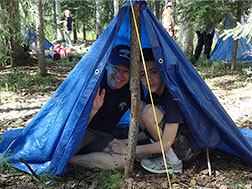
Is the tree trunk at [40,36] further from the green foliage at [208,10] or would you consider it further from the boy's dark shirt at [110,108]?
the boy's dark shirt at [110,108]

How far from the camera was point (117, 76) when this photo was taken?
7.98 ft

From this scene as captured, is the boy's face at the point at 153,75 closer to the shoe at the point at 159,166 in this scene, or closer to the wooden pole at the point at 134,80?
the wooden pole at the point at 134,80

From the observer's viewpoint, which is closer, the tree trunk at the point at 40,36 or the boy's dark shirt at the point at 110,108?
the boy's dark shirt at the point at 110,108

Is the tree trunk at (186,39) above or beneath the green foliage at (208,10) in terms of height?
beneath

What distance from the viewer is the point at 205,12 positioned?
5496 mm

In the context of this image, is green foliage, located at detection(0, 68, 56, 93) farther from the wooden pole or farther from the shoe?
the wooden pole

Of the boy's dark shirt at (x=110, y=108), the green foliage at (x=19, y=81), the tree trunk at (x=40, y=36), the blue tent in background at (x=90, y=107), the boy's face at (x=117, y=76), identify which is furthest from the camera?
the tree trunk at (x=40, y=36)

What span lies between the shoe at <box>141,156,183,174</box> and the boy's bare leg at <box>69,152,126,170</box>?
21 cm

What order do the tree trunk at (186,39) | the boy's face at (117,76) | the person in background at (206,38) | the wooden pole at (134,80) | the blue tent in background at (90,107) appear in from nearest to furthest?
the wooden pole at (134,80)
the blue tent in background at (90,107)
the boy's face at (117,76)
the person in background at (206,38)
the tree trunk at (186,39)

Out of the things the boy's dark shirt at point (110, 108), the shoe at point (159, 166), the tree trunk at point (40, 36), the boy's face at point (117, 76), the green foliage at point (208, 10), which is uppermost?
the green foliage at point (208, 10)

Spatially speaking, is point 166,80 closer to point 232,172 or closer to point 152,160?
point 152,160

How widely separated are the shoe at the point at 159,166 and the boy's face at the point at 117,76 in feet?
2.56

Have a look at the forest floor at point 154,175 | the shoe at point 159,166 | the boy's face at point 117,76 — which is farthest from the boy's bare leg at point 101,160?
the boy's face at point 117,76

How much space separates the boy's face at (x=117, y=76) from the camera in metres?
2.42
